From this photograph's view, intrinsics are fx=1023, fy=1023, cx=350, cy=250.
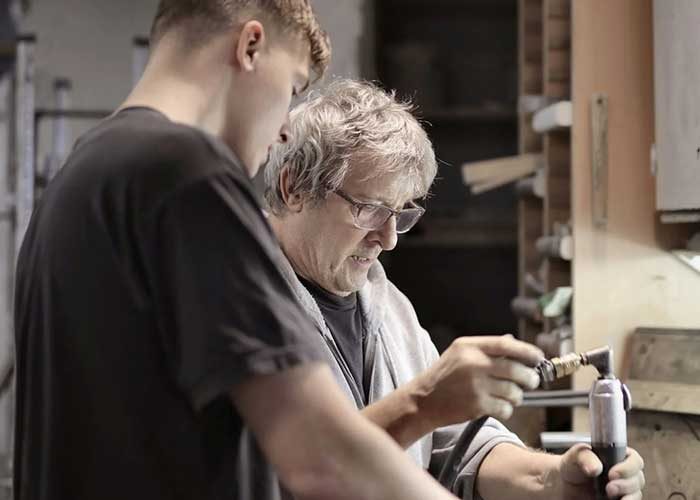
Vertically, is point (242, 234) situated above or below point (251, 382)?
above

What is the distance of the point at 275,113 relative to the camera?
3.84 feet

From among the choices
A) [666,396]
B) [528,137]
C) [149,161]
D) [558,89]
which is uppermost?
[558,89]

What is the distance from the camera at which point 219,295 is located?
0.96m

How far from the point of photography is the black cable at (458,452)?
5.57 feet

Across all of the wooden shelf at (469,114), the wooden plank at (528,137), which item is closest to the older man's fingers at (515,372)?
the wooden plank at (528,137)

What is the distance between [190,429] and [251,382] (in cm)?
12

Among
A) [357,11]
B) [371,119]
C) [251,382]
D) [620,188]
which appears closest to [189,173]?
[251,382]

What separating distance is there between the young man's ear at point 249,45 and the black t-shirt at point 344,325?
831 millimetres

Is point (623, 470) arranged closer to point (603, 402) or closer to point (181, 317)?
point (603, 402)

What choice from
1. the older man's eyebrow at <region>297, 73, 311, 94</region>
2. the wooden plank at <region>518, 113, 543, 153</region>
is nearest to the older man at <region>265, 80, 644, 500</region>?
the older man's eyebrow at <region>297, 73, 311, 94</region>

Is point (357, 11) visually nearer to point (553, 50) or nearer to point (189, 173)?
point (553, 50)

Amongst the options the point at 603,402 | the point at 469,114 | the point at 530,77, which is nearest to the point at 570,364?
the point at 603,402

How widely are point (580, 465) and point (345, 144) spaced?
2.29ft

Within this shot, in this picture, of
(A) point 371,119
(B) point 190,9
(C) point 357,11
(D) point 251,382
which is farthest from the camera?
(C) point 357,11
